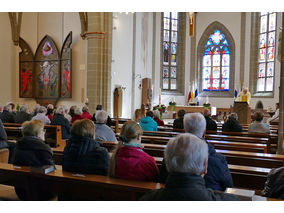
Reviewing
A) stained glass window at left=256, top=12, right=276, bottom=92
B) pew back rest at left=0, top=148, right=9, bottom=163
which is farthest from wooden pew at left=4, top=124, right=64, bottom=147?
stained glass window at left=256, top=12, right=276, bottom=92

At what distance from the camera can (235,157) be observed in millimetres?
4086

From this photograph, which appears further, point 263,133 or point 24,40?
point 24,40

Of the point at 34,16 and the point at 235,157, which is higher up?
the point at 34,16

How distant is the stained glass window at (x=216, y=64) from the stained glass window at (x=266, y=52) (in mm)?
2090

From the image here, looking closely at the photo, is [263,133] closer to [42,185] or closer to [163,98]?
[42,185]

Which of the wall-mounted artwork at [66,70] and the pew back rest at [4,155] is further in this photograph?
the wall-mounted artwork at [66,70]

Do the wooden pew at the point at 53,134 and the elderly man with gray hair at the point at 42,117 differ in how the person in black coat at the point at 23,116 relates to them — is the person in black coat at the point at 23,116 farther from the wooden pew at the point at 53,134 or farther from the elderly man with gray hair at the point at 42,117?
the wooden pew at the point at 53,134

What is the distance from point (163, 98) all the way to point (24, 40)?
30.0ft

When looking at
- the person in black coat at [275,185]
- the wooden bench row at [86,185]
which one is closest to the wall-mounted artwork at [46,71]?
the wooden bench row at [86,185]

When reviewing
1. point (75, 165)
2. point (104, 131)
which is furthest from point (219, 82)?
point (75, 165)

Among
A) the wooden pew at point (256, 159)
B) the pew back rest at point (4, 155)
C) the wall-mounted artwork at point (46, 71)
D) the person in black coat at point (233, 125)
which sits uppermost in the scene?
the wall-mounted artwork at point (46, 71)

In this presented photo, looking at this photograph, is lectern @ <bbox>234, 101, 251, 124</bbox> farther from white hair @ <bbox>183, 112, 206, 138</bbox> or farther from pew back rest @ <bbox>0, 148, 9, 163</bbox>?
white hair @ <bbox>183, 112, 206, 138</bbox>

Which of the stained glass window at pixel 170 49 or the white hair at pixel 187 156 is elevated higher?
the stained glass window at pixel 170 49

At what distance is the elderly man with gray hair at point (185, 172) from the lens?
163 cm
